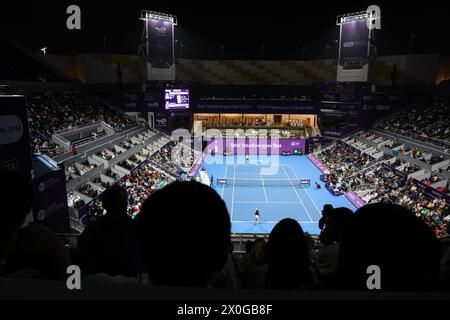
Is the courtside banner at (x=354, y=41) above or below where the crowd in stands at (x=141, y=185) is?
above

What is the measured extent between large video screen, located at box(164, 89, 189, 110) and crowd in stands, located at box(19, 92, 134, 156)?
4.92m

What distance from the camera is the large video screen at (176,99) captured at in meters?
37.0

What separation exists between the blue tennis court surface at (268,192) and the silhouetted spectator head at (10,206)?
15664 millimetres

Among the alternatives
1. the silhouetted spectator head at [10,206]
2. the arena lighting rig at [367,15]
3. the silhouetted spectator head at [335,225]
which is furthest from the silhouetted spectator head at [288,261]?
the arena lighting rig at [367,15]

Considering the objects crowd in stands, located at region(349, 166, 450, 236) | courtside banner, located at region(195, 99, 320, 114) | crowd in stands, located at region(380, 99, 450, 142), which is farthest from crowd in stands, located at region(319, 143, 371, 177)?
courtside banner, located at region(195, 99, 320, 114)

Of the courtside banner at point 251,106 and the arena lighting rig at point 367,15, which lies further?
the courtside banner at point 251,106

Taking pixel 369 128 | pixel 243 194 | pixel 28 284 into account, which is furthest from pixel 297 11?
Answer: pixel 28 284

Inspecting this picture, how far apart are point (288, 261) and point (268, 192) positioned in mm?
22019

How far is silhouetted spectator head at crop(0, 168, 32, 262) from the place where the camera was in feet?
5.29

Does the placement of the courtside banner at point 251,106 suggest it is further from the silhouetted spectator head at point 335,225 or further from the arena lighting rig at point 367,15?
the silhouetted spectator head at point 335,225

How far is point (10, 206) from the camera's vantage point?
5.32 ft

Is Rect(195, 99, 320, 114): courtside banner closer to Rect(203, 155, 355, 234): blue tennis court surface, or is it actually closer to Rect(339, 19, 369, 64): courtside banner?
Rect(203, 155, 355, 234): blue tennis court surface

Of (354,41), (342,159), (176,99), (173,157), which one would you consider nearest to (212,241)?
(173,157)

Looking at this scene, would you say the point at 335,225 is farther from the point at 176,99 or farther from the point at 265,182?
the point at 176,99
